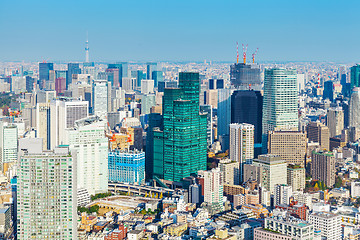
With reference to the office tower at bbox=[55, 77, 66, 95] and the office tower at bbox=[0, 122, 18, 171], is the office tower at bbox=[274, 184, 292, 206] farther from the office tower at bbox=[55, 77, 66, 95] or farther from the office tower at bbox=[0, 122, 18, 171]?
the office tower at bbox=[55, 77, 66, 95]

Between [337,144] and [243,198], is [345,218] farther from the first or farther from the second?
[337,144]

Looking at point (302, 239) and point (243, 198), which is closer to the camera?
point (302, 239)

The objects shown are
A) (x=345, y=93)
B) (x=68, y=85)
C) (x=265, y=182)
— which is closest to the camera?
(x=265, y=182)

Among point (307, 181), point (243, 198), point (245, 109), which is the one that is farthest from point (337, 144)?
point (243, 198)

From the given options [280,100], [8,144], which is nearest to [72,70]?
[8,144]

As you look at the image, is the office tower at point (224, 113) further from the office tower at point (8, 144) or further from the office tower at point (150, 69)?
the office tower at point (150, 69)

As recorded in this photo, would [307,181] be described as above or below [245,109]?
below
